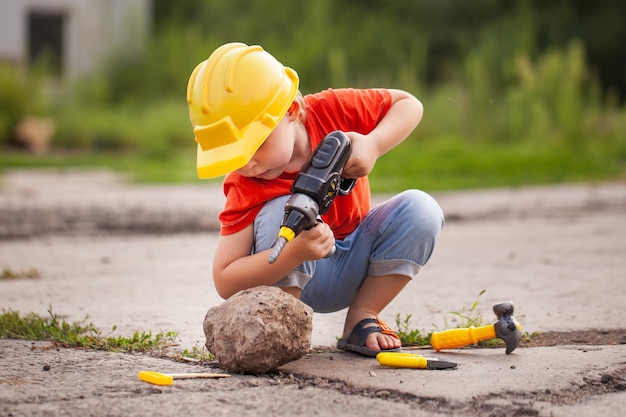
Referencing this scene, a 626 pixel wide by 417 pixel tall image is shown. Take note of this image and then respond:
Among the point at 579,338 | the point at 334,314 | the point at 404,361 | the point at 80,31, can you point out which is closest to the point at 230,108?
the point at 404,361

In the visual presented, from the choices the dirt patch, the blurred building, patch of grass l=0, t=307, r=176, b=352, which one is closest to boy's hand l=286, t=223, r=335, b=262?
patch of grass l=0, t=307, r=176, b=352

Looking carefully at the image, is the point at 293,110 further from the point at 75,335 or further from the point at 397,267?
the point at 75,335

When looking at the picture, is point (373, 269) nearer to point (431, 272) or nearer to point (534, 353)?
point (534, 353)

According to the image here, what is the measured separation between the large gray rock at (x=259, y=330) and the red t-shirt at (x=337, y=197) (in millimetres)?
319

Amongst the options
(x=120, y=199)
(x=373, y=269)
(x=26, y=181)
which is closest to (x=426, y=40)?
(x=26, y=181)

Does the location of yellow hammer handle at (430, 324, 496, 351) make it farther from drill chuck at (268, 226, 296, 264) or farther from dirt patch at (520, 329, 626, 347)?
drill chuck at (268, 226, 296, 264)

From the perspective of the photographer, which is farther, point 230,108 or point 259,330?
point 230,108

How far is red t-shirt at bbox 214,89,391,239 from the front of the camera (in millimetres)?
3023

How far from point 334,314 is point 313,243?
114 centimetres

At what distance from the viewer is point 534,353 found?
3020 mm

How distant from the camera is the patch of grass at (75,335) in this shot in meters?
3.10

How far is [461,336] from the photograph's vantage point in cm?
302

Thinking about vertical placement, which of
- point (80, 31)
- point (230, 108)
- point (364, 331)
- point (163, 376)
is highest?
point (80, 31)

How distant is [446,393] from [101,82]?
16.0 m
